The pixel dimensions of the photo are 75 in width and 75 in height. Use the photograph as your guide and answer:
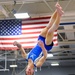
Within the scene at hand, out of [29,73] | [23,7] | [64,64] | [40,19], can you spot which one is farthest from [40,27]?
[64,64]

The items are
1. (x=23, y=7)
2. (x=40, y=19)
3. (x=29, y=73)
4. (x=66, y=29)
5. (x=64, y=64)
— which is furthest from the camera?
(x=64, y=64)

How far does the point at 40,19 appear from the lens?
6.13 meters

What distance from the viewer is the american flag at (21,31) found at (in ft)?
20.3

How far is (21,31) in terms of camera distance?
6.22 m

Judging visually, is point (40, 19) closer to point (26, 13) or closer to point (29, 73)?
point (26, 13)

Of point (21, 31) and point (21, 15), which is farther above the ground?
point (21, 15)

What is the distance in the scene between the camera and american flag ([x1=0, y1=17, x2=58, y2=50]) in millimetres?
6195

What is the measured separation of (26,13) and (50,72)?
11.0 metres

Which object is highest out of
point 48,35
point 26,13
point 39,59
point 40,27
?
point 26,13

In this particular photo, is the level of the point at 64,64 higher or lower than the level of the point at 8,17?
lower

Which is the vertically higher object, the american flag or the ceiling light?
the ceiling light

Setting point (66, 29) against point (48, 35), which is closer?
point (48, 35)

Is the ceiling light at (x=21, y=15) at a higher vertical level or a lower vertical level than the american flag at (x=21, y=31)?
higher

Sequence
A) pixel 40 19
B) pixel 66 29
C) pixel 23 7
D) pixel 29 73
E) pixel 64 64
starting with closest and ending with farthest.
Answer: pixel 29 73, pixel 40 19, pixel 23 7, pixel 66 29, pixel 64 64
